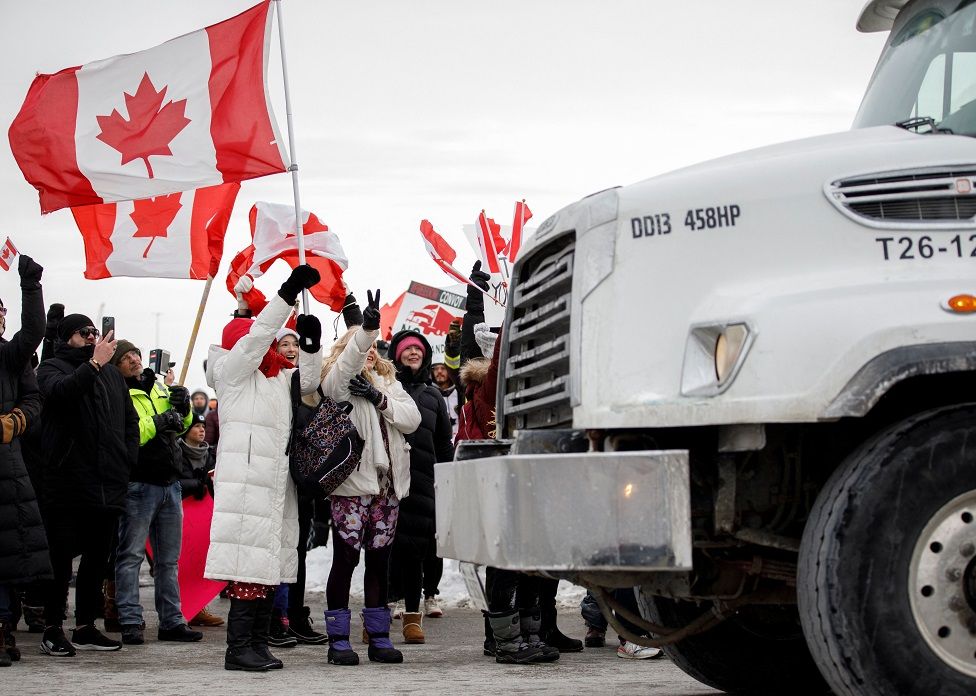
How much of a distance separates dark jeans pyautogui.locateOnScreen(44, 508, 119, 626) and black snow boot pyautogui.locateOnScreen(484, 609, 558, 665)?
2.93 m

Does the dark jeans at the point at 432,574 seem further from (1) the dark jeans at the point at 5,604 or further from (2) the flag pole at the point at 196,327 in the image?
(1) the dark jeans at the point at 5,604

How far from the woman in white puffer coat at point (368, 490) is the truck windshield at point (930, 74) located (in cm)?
381

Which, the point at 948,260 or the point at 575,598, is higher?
the point at 948,260

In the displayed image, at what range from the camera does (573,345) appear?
4957 millimetres

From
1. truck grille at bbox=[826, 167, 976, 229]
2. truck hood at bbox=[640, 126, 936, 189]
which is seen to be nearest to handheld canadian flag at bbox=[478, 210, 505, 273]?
truck hood at bbox=[640, 126, 936, 189]

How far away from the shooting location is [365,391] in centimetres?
934

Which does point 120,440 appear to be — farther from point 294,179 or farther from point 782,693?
point 782,693

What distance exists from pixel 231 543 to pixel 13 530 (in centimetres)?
136

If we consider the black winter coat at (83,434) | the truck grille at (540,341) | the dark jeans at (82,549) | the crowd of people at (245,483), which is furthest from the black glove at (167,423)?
the truck grille at (540,341)

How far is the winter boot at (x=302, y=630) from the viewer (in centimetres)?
1049

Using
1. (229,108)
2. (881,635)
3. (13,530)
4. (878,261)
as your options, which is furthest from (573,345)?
(229,108)

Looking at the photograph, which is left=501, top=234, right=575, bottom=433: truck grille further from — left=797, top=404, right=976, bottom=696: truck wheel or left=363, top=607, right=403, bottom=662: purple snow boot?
left=363, top=607, right=403, bottom=662: purple snow boot

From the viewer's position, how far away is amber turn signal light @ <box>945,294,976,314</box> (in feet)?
14.3

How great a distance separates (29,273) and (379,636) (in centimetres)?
325
